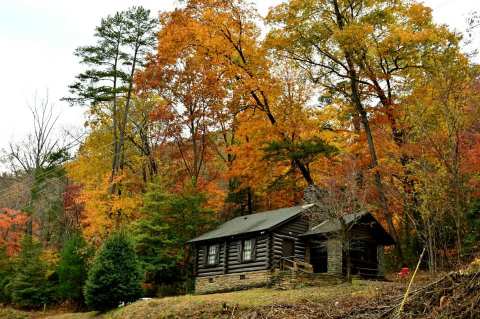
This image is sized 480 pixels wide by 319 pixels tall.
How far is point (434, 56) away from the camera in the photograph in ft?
80.8

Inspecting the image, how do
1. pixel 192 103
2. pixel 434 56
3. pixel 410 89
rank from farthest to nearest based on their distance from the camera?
pixel 192 103 → pixel 410 89 → pixel 434 56

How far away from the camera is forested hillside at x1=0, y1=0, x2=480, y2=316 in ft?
67.8

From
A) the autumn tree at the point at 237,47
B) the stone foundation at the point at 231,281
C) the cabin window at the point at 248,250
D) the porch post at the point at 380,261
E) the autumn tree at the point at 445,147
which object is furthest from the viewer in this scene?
the autumn tree at the point at 237,47

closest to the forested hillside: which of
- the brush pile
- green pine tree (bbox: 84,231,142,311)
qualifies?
green pine tree (bbox: 84,231,142,311)

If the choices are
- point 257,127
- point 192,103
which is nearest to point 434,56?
point 257,127

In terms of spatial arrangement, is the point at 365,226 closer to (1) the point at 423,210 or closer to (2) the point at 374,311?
(1) the point at 423,210

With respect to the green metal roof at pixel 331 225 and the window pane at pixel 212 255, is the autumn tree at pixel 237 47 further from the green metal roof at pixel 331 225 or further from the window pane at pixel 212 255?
the window pane at pixel 212 255

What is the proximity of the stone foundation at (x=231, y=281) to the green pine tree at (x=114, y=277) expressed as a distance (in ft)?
12.7

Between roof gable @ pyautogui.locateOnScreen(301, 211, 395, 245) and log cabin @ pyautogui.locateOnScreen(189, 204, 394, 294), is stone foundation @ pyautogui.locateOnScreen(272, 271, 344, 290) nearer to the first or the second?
log cabin @ pyautogui.locateOnScreen(189, 204, 394, 294)

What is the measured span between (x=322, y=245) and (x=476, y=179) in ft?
Answer: 29.6

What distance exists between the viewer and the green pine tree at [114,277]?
2641 cm

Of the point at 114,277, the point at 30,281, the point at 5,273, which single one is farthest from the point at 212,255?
the point at 5,273

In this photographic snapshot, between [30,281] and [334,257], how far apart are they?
19.9m

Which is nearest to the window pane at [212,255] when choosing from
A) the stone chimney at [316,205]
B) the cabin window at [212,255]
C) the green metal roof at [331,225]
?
the cabin window at [212,255]
